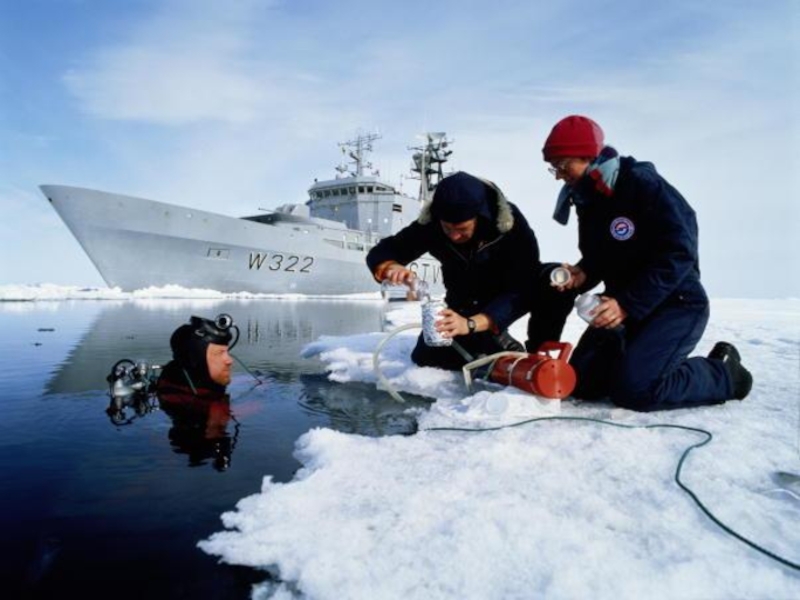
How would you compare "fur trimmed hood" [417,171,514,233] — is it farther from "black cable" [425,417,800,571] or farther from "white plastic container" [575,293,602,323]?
"black cable" [425,417,800,571]

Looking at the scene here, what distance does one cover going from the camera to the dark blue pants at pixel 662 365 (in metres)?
2.58

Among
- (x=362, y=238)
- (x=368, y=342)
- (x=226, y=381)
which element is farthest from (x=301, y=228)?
(x=226, y=381)

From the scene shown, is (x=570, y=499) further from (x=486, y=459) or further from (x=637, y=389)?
(x=637, y=389)

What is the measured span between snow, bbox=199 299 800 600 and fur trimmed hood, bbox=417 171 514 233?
1.30 m

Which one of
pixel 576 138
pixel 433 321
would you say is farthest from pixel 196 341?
pixel 576 138

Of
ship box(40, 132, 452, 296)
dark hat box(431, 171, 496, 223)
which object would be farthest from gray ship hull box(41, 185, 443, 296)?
dark hat box(431, 171, 496, 223)

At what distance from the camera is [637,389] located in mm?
2578

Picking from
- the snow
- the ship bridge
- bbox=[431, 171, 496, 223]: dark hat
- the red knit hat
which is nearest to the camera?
the snow

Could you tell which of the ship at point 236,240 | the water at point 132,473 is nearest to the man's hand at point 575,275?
the water at point 132,473

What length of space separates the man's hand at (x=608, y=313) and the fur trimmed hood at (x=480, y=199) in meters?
0.96

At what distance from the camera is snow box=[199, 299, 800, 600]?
3.62ft

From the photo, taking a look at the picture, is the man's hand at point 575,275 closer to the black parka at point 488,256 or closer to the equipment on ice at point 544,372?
the black parka at point 488,256

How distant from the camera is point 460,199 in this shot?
2922mm

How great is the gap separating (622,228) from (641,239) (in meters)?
0.13
